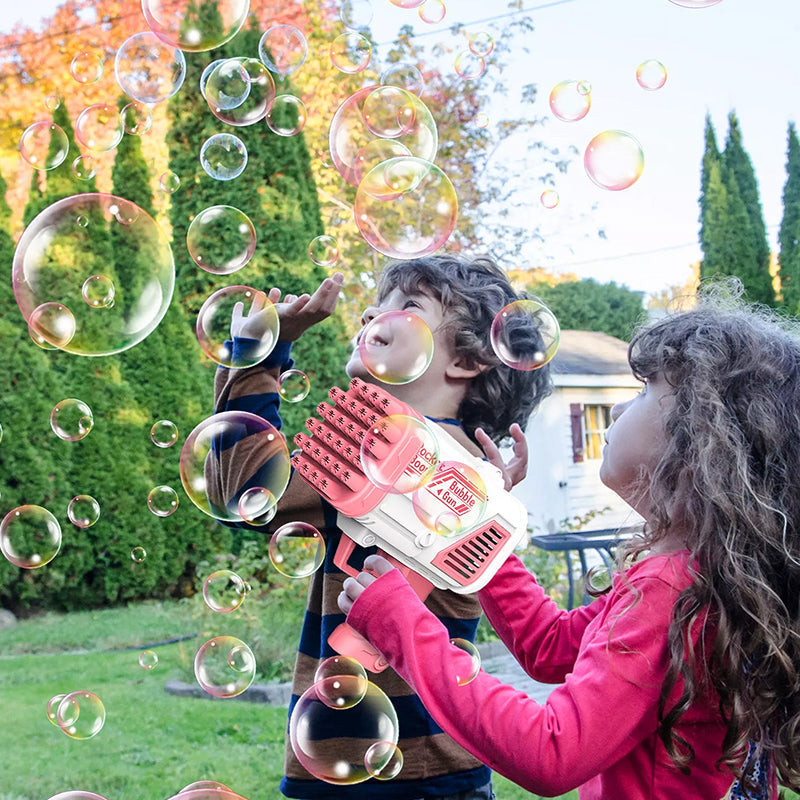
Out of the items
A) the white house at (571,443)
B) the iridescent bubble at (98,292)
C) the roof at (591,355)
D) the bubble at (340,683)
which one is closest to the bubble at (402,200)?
the iridescent bubble at (98,292)

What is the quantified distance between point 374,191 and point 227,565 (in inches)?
197

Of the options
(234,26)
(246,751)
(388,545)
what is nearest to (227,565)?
(246,751)

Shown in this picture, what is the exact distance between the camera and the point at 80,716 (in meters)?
2.06

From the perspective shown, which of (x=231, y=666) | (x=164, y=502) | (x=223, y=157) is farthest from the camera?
(x=223, y=157)

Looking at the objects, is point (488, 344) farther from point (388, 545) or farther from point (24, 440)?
point (24, 440)

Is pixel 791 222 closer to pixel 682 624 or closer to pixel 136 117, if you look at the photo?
pixel 136 117

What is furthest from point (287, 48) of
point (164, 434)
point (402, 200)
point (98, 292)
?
point (164, 434)

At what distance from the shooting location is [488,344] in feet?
5.58

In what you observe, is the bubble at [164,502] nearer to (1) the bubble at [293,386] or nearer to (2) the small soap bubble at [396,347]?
(1) the bubble at [293,386]

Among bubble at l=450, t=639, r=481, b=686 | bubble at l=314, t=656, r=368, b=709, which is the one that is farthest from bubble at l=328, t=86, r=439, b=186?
bubble at l=450, t=639, r=481, b=686

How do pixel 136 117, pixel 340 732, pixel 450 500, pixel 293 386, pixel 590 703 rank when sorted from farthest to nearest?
pixel 136 117
pixel 293 386
pixel 340 732
pixel 450 500
pixel 590 703

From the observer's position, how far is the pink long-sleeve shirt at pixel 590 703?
43.9 inches

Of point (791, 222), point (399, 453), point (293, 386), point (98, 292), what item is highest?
point (98, 292)

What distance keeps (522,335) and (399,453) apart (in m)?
0.50
